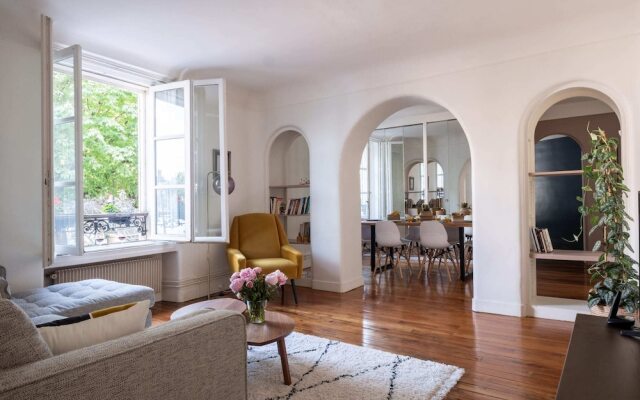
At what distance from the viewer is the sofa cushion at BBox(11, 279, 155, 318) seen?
2.78 m

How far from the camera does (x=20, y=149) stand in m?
3.42

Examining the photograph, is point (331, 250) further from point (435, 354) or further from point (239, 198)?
point (435, 354)

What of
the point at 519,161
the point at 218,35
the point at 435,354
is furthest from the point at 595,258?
the point at 218,35

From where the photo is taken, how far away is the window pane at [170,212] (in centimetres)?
468

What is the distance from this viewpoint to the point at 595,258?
3787 mm

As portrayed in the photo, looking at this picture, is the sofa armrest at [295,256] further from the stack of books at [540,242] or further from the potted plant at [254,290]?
the stack of books at [540,242]

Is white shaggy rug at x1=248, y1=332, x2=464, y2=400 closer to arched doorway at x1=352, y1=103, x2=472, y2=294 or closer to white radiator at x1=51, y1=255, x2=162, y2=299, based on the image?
white radiator at x1=51, y1=255, x2=162, y2=299

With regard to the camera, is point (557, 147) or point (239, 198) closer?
point (239, 198)

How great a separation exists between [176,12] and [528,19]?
A: 319 centimetres

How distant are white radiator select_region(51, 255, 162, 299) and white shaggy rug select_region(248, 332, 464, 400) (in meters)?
2.03

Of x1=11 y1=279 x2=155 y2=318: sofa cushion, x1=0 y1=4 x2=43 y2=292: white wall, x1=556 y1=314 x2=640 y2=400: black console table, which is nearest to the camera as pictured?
x1=556 y1=314 x2=640 y2=400: black console table

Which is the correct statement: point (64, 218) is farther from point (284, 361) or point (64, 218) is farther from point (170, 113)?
point (284, 361)

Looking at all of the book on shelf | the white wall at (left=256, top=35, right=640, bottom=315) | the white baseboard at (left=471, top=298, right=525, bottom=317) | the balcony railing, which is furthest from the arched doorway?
the balcony railing

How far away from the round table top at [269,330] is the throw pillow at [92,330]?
1.03 metres
